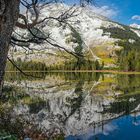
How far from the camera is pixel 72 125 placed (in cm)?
3403

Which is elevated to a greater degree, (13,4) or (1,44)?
(13,4)

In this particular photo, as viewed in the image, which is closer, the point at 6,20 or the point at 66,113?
the point at 6,20

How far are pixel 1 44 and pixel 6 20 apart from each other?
0.78 metres

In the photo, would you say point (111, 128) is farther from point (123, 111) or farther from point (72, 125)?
point (123, 111)

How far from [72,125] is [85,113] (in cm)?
696

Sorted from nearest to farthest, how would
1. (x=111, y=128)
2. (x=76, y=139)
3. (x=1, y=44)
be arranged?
(x=1, y=44) < (x=76, y=139) < (x=111, y=128)

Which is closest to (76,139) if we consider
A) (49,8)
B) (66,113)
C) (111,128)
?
(111,128)

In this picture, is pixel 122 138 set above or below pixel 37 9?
below

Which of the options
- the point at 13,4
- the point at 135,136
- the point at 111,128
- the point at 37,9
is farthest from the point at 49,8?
the point at 111,128

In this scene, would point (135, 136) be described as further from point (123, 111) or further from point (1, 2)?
point (1, 2)

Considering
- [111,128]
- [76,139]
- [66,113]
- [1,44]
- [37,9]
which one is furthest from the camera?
[66,113]

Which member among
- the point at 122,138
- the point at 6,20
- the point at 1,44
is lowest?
the point at 122,138

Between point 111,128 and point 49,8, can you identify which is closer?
point 49,8

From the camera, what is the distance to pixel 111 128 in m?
32.9
